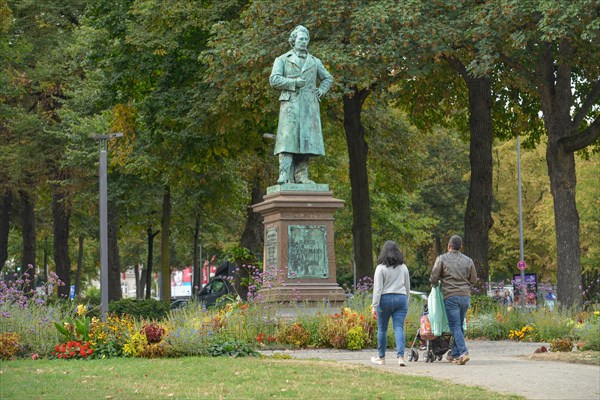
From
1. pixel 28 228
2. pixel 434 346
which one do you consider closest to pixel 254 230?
pixel 28 228

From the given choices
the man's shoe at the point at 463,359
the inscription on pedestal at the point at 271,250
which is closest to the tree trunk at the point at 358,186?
the inscription on pedestal at the point at 271,250

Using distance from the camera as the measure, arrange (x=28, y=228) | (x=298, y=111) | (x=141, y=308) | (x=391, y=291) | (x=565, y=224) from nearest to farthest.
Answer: (x=391, y=291)
(x=298, y=111)
(x=565, y=224)
(x=141, y=308)
(x=28, y=228)

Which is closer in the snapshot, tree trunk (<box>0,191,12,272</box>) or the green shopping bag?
the green shopping bag

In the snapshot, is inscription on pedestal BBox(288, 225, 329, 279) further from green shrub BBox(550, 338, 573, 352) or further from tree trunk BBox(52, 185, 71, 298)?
tree trunk BBox(52, 185, 71, 298)

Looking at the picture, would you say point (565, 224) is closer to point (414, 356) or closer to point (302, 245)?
point (302, 245)

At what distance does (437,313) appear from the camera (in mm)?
15211

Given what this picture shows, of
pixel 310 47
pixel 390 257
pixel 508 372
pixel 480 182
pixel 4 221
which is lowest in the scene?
pixel 508 372

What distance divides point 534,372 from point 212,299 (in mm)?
25404

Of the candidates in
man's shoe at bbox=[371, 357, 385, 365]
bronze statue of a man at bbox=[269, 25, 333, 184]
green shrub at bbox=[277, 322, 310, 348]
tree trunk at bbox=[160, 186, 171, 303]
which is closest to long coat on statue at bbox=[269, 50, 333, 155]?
bronze statue of a man at bbox=[269, 25, 333, 184]

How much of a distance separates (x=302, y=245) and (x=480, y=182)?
930 centimetres

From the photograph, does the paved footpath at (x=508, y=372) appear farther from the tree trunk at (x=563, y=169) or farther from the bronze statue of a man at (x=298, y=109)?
the tree trunk at (x=563, y=169)

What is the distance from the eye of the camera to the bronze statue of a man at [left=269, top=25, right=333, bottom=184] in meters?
19.0

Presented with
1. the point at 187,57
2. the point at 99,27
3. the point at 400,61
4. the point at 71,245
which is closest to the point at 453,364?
the point at 400,61

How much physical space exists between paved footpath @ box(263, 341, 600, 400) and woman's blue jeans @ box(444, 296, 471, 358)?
0.82 feet
